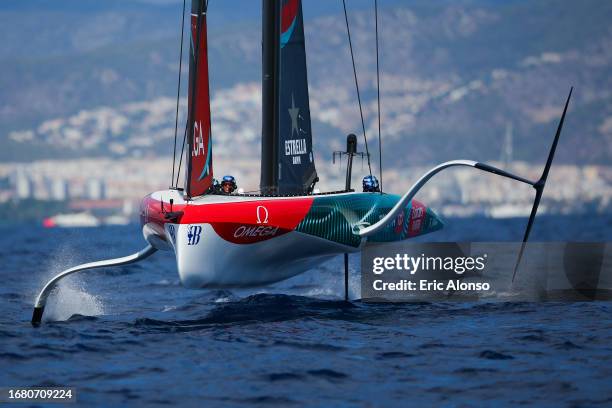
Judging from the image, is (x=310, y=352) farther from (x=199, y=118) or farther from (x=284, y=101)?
(x=284, y=101)

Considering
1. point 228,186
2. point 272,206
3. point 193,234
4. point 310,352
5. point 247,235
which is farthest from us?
point 228,186

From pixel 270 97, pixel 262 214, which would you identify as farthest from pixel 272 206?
pixel 270 97

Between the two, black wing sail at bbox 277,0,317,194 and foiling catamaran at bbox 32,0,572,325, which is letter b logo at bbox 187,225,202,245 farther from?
black wing sail at bbox 277,0,317,194

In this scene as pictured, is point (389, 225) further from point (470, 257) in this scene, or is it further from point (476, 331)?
point (476, 331)

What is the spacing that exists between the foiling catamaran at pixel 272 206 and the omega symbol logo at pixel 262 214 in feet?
0.04

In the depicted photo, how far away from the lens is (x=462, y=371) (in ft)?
37.5

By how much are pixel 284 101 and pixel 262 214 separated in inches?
118

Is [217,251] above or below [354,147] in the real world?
below

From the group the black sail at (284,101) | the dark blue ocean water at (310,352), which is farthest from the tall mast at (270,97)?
the dark blue ocean water at (310,352)

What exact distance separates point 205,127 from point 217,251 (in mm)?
1829

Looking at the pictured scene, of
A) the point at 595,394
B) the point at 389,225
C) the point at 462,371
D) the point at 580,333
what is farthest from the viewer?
the point at 389,225

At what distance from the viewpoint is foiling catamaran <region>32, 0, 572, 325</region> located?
48.8 feet

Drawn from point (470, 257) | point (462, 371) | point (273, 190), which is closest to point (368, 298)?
point (470, 257)

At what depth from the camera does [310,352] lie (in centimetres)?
1261
